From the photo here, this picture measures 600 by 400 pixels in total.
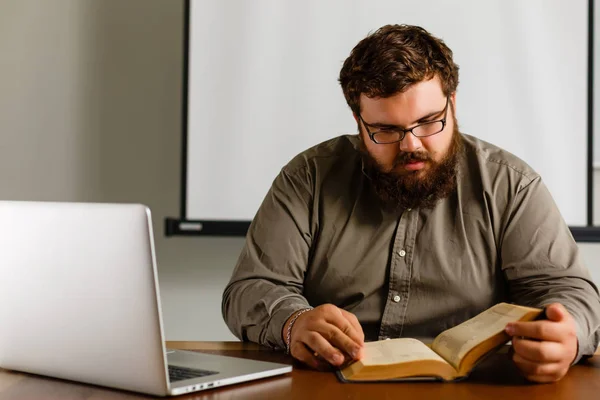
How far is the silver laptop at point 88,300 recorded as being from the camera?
3.28 feet

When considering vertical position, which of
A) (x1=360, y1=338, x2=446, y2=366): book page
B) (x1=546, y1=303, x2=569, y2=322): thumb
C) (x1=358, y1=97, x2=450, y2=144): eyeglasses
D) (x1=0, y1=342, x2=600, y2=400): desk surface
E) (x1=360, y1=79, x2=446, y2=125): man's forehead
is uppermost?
(x1=360, y1=79, x2=446, y2=125): man's forehead

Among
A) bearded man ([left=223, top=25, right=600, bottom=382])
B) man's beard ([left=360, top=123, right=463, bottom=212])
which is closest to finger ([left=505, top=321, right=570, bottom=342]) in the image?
bearded man ([left=223, top=25, right=600, bottom=382])

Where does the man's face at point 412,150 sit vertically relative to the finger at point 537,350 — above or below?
above

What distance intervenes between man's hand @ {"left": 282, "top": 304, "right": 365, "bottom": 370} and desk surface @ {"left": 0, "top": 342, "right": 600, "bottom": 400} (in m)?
0.03

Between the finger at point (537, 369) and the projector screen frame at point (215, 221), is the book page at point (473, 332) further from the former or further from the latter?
the projector screen frame at point (215, 221)

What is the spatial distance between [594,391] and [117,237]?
767 millimetres

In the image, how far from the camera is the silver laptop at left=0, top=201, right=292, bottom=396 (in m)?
1.00

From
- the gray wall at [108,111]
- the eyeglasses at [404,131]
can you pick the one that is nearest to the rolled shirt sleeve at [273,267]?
the eyeglasses at [404,131]

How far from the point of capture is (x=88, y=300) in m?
1.05

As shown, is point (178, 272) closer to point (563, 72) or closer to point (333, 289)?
point (333, 289)

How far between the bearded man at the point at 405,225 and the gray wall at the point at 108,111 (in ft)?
3.81

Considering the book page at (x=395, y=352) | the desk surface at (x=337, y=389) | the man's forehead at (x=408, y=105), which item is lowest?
the desk surface at (x=337, y=389)

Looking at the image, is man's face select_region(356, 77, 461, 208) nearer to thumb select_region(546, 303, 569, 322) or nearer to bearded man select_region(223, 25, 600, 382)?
bearded man select_region(223, 25, 600, 382)

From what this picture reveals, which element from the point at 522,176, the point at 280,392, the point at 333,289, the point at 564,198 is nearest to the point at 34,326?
the point at 280,392
